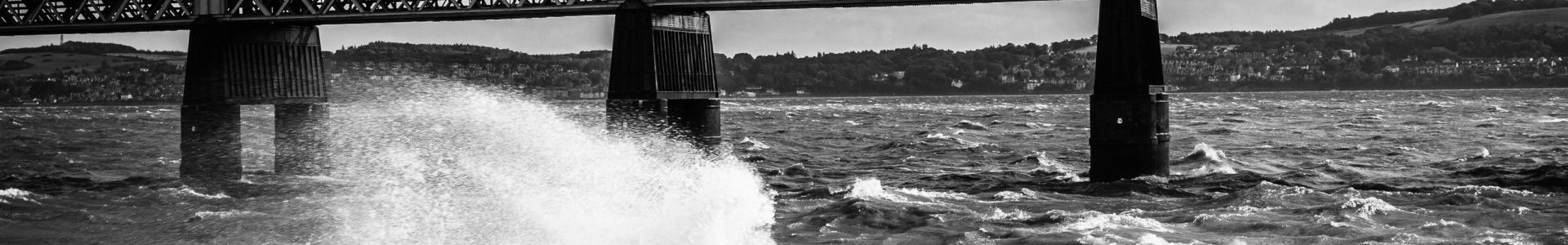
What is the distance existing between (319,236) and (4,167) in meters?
46.4

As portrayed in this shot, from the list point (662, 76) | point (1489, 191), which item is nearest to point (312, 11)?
point (662, 76)

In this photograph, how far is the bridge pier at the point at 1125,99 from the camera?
37031 millimetres

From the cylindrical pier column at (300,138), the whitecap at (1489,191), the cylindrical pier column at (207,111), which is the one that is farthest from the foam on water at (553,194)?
the whitecap at (1489,191)

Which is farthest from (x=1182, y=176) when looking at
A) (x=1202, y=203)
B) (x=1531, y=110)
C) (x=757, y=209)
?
(x=1531, y=110)

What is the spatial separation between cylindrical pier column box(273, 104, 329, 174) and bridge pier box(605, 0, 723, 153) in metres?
11.8

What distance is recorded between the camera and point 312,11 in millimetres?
50281

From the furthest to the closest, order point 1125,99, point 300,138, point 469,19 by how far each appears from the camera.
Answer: point 300,138, point 469,19, point 1125,99

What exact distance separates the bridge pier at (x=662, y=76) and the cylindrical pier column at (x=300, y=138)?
11.8 metres

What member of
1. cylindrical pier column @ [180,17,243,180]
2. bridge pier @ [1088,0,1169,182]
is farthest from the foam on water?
bridge pier @ [1088,0,1169,182]

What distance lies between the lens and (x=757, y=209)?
29562 millimetres

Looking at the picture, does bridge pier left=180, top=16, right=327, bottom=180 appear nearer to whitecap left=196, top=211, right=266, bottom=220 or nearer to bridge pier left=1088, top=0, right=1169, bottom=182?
whitecap left=196, top=211, right=266, bottom=220

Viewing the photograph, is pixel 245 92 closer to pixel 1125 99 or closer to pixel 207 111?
pixel 207 111

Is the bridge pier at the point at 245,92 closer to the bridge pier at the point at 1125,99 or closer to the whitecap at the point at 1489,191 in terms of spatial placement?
the bridge pier at the point at 1125,99

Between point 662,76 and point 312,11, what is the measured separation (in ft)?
41.0
